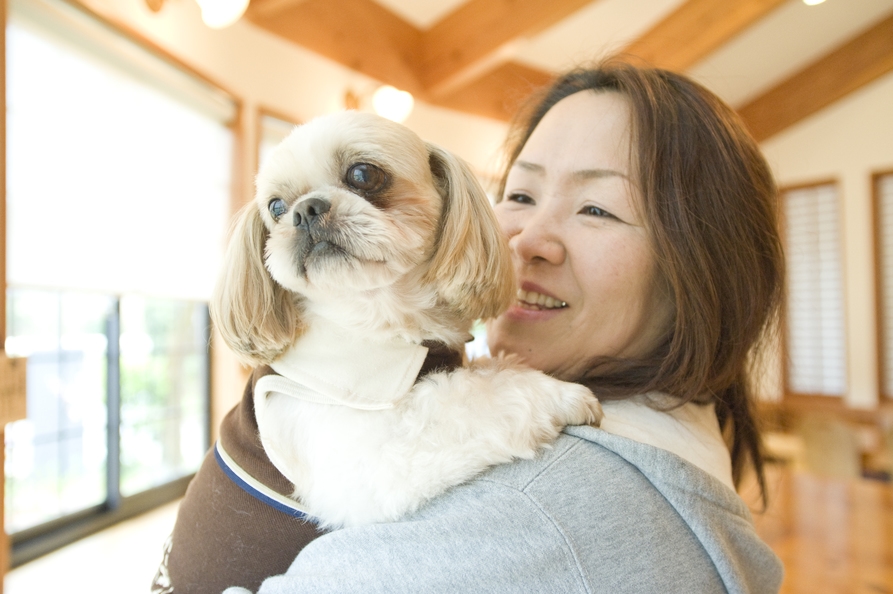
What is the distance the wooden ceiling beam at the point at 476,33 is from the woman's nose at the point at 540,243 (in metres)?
3.67

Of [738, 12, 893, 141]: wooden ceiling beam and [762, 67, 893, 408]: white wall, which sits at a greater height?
[738, 12, 893, 141]: wooden ceiling beam

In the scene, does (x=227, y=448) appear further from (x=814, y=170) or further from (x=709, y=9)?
(x=814, y=170)

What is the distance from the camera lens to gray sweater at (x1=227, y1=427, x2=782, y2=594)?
2.48ft

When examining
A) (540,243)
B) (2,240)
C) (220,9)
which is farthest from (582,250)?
(220,9)

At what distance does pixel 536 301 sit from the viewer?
134cm

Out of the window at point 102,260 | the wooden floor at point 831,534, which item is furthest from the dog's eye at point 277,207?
the window at point 102,260

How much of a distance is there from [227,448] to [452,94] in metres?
5.61

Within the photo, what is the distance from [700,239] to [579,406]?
43cm

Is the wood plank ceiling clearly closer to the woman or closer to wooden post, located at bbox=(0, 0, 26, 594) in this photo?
wooden post, located at bbox=(0, 0, 26, 594)

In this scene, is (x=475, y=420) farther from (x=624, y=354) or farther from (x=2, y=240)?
(x=2, y=240)

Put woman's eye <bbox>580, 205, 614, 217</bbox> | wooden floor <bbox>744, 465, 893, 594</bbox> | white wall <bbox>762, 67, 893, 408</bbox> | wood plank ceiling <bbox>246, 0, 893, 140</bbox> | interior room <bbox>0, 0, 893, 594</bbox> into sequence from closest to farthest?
1. woman's eye <bbox>580, 205, 614, 217</bbox>
2. wooden floor <bbox>744, 465, 893, 594</bbox>
3. interior room <bbox>0, 0, 893, 594</bbox>
4. wood plank ceiling <bbox>246, 0, 893, 140</bbox>
5. white wall <bbox>762, 67, 893, 408</bbox>

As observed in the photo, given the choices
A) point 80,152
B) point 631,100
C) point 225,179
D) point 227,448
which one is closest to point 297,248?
point 227,448

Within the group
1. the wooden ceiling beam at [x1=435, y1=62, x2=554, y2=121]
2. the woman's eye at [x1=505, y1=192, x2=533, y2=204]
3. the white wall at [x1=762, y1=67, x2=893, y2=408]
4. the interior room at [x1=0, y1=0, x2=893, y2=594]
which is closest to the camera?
the woman's eye at [x1=505, y1=192, x2=533, y2=204]

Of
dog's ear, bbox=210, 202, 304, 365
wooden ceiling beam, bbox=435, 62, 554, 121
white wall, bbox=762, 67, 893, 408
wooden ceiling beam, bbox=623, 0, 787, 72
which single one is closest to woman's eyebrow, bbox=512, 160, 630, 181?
dog's ear, bbox=210, 202, 304, 365
